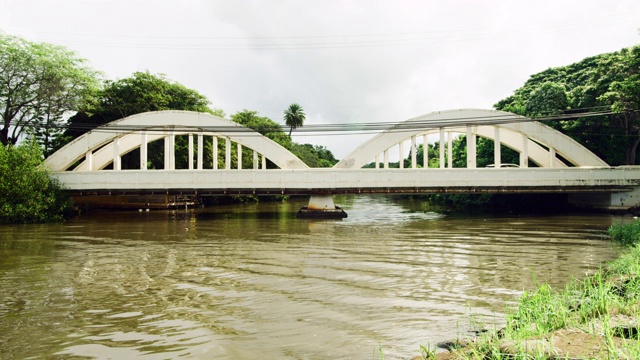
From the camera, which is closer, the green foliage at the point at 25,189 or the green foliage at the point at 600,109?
the green foliage at the point at 25,189

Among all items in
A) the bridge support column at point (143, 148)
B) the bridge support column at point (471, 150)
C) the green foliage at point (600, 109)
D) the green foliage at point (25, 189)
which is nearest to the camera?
the green foliage at point (25, 189)

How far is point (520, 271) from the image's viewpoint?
434 inches

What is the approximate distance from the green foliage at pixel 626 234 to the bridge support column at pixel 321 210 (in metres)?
17.0

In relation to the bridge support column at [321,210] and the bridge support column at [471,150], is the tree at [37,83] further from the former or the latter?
the bridge support column at [471,150]

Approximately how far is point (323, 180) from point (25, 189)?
722 inches

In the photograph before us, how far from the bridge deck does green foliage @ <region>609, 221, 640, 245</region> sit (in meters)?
13.2

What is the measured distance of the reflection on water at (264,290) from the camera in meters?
6.14

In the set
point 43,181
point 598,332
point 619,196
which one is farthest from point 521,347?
point 619,196

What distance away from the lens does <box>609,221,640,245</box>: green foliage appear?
49.1 feet

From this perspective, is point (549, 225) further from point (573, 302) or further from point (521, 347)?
point (521, 347)

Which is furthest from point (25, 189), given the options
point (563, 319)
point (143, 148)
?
point (563, 319)

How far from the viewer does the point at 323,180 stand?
29844 mm

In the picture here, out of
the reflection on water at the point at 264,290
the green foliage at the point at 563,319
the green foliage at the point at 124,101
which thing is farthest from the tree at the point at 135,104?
the green foliage at the point at 563,319

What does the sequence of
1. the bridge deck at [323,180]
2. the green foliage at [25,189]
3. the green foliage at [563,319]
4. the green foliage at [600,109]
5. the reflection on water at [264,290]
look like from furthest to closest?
the green foliage at [600,109] → the bridge deck at [323,180] → the green foliage at [25,189] → the reflection on water at [264,290] → the green foliage at [563,319]
